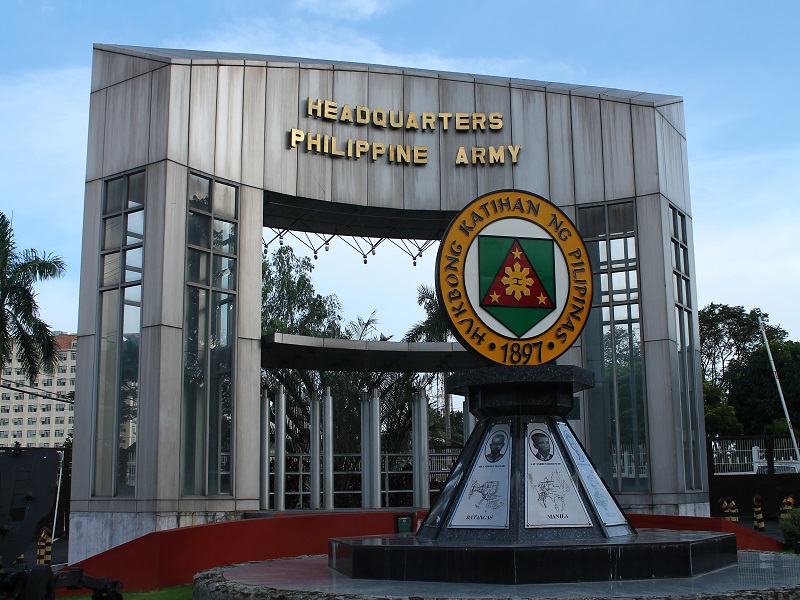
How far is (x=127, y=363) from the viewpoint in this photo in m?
21.1

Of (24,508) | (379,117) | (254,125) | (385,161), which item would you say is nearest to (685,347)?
(385,161)

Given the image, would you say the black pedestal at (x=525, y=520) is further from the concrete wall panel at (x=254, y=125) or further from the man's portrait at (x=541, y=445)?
the concrete wall panel at (x=254, y=125)

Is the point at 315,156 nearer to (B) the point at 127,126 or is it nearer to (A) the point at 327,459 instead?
(B) the point at 127,126

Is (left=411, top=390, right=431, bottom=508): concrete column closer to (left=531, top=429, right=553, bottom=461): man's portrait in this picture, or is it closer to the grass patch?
the grass patch

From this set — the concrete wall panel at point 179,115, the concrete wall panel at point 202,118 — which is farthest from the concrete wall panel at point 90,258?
the concrete wall panel at point 202,118

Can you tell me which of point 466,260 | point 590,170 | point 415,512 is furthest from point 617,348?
point 466,260

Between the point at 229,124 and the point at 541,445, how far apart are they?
12721 millimetres

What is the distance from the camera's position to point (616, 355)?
2398cm

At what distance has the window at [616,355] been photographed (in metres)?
23.5

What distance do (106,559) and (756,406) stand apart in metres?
48.4

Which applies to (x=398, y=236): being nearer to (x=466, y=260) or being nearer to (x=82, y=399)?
(x=82, y=399)

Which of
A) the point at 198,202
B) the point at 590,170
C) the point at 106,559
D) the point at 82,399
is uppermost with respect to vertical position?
the point at 590,170

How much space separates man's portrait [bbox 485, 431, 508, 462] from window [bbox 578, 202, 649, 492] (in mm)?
10237

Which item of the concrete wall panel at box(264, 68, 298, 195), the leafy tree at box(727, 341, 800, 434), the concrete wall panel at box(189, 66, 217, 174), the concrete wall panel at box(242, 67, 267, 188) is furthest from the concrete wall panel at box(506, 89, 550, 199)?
the leafy tree at box(727, 341, 800, 434)
